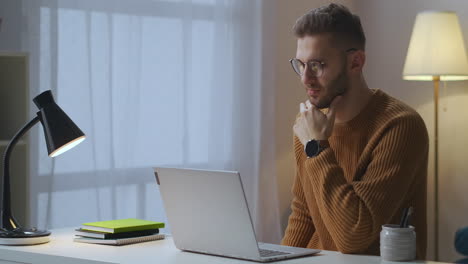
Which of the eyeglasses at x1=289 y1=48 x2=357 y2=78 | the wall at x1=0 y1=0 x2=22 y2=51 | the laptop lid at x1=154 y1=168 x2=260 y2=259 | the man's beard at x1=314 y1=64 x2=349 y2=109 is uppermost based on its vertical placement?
the wall at x1=0 y1=0 x2=22 y2=51

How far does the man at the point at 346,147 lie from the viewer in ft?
7.64

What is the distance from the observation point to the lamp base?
7.61 ft

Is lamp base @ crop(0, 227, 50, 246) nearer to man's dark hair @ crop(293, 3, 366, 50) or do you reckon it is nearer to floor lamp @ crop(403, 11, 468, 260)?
man's dark hair @ crop(293, 3, 366, 50)

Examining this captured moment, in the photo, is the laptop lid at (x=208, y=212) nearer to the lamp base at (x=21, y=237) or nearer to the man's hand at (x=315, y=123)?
the lamp base at (x=21, y=237)

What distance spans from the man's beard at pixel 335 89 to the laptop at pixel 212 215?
554 millimetres

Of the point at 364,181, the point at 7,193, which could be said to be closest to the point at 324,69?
the point at 364,181

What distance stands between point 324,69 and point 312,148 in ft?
0.88

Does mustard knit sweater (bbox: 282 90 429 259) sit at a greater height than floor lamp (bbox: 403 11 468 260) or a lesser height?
lesser

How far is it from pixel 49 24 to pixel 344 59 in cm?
133

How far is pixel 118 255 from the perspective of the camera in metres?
2.13

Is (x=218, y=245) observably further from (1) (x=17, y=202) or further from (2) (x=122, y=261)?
(1) (x=17, y=202)

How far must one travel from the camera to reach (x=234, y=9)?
4113 mm

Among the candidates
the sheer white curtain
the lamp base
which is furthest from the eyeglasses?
the sheer white curtain

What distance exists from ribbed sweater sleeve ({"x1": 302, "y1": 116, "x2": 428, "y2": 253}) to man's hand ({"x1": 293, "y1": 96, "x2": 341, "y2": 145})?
0.31 ft
